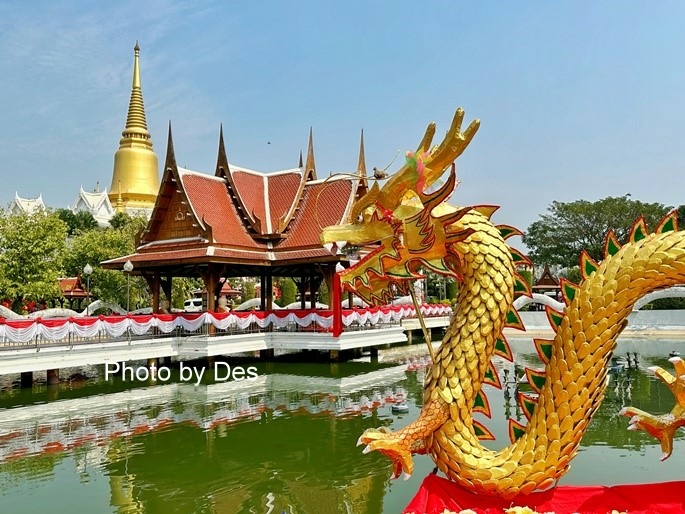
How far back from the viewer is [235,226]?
19203 mm

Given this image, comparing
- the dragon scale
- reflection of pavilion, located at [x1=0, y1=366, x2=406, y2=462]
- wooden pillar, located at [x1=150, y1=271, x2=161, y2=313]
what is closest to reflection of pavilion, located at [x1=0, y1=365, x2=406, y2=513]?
reflection of pavilion, located at [x1=0, y1=366, x2=406, y2=462]

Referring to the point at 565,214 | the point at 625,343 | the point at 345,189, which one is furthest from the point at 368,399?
the point at 565,214

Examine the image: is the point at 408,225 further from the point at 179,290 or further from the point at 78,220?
the point at 78,220

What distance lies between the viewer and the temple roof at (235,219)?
58.3ft

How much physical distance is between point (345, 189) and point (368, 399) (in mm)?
9191

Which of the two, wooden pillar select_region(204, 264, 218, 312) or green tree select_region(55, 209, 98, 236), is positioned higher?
green tree select_region(55, 209, 98, 236)

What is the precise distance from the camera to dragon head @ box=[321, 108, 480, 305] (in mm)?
4129

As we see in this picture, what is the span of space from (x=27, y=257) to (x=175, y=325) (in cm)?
763

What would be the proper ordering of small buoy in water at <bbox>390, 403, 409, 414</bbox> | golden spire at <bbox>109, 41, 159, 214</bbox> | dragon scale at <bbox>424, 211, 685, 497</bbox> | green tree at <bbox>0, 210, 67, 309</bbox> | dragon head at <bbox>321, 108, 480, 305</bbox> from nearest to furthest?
1. dragon scale at <bbox>424, 211, 685, 497</bbox>
2. dragon head at <bbox>321, 108, 480, 305</bbox>
3. small buoy in water at <bbox>390, 403, 409, 414</bbox>
4. green tree at <bbox>0, 210, 67, 309</bbox>
5. golden spire at <bbox>109, 41, 159, 214</bbox>

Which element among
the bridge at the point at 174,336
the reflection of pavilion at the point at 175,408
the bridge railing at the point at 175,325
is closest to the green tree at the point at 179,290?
the bridge at the point at 174,336

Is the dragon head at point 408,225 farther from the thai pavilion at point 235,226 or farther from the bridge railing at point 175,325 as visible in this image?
the thai pavilion at point 235,226

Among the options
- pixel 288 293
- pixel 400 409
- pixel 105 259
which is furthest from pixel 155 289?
pixel 288 293

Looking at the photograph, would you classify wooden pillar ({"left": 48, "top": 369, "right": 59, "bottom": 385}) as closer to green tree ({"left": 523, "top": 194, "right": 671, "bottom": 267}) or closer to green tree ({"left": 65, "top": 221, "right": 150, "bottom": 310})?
green tree ({"left": 65, "top": 221, "right": 150, "bottom": 310})

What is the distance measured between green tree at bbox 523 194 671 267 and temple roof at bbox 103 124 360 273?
24.7 m
